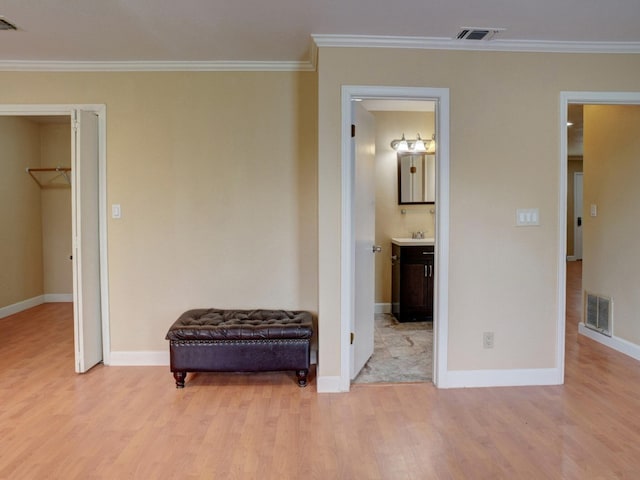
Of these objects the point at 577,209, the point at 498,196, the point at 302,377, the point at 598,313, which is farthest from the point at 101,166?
the point at 577,209

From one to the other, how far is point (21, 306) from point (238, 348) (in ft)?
12.5

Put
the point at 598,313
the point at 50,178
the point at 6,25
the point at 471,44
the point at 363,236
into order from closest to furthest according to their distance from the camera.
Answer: the point at 6,25, the point at 471,44, the point at 363,236, the point at 598,313, the point at 50,178

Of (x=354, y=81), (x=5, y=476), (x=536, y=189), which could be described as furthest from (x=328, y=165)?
(x=5, y=476)

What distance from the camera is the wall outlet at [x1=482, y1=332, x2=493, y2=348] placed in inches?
118

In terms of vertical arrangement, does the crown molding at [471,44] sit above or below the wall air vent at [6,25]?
below

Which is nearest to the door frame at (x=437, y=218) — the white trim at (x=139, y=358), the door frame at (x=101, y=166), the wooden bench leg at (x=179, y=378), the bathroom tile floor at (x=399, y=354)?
the bathroom tile floor at (x=399, y=354)

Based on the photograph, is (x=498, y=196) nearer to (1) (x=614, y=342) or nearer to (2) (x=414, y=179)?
(1) (x=614, y=342)

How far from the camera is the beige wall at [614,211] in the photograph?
3594mm

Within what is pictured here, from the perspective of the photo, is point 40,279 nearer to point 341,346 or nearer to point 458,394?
point 341,346

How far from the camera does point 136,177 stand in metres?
3.38

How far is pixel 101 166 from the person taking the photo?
336cm

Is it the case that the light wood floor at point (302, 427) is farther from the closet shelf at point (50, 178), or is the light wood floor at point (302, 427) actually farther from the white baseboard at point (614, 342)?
the closet shelf at point (50, 178)

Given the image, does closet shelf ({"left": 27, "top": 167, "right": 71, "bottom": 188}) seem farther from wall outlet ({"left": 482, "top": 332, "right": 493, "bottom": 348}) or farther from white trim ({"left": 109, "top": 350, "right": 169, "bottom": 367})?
wall outlet ({"left": 482, "top": 332, "right": 493, "bottom": 348})

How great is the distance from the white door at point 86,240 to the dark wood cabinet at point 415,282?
2.99 m
